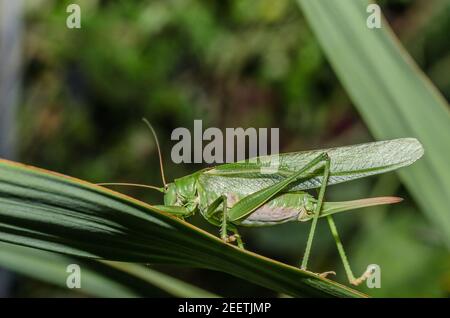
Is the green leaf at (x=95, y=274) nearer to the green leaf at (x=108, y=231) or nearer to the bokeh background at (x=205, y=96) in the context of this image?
the green leaf at (x=108, y=231)

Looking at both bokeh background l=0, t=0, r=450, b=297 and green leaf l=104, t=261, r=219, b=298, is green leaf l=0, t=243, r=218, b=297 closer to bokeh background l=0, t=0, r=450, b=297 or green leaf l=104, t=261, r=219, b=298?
green leaf l=104, t=261, r=219, b=298

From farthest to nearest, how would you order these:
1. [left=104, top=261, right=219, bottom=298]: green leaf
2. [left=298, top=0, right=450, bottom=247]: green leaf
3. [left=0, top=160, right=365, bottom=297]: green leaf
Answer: [left=104, top=261, right=219, bottom=298]: green leaf → [left=298, top=0, right=450, bottom=247]: green leaf → [left=0, top=160, right=365, bottom=297]: green leaf

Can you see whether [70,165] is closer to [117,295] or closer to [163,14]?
[163,14]

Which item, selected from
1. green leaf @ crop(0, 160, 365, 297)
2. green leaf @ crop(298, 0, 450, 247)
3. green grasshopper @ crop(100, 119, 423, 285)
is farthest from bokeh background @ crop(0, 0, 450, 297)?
green leaf @ crop(0, 160, 365, 297)

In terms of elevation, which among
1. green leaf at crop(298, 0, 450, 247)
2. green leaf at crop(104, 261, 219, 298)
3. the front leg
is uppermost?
green leaf at crop(298, 0, 450, 247)

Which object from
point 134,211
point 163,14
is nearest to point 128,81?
point 163,14
